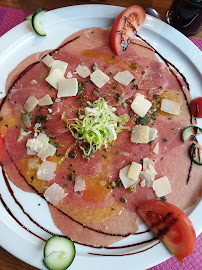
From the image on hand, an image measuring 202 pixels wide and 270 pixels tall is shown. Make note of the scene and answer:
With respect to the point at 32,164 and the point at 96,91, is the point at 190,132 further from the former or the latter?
the point at 32,164

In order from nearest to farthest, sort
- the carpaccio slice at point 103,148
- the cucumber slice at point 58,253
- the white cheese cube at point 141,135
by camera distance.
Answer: the cucumber slice at point 58,253
the carpaccio slice at point 103,148
the white cheese cube at point 141,135

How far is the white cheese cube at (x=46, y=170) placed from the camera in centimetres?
224

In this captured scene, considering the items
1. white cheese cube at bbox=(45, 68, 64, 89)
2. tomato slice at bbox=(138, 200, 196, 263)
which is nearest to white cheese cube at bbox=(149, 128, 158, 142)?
tomato slice at bbox=(138, 200, 196, 263)

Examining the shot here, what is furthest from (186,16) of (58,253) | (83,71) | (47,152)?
(58,253)

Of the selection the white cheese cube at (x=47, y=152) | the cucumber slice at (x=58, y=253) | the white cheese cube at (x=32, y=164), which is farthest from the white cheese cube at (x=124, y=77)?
the cucumber slice at (x=58, y=253)

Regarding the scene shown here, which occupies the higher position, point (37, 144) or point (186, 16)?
point (186, 16)

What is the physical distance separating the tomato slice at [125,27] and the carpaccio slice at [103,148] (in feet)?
0.23

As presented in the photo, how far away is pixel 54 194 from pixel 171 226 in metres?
0.85

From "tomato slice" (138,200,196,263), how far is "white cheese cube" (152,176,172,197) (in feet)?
0.29

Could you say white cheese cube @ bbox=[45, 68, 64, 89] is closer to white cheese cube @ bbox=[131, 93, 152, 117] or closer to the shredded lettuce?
the shredded lettuce

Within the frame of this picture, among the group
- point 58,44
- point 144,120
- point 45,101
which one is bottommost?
point 144,120

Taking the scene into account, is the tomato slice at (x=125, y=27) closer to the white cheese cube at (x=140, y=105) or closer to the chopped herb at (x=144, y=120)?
the white cheese cube at (x=140, y=105)

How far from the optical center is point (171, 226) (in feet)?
6.79

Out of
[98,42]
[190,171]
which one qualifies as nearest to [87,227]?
[190,171]
